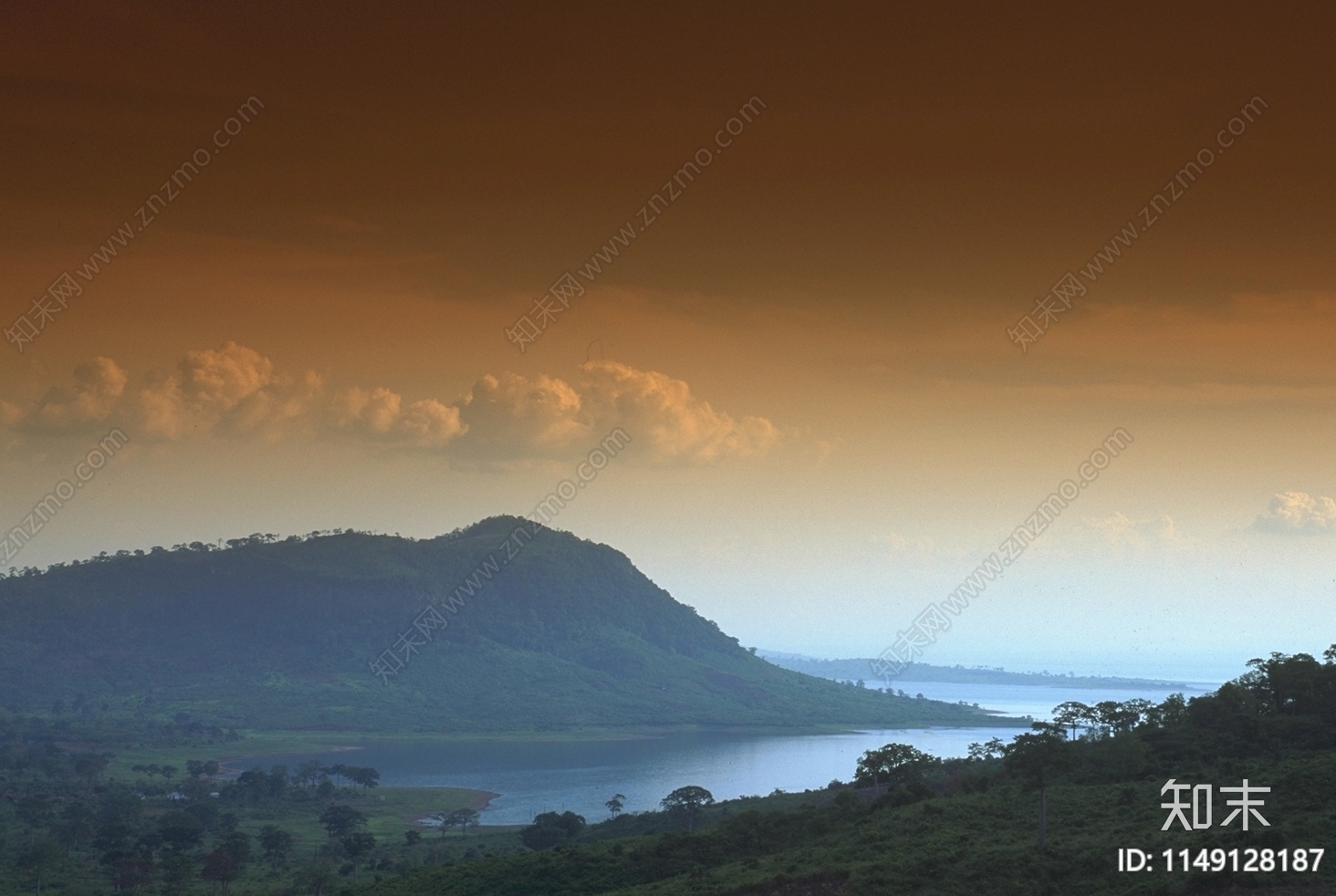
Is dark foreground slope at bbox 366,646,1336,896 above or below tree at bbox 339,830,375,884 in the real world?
above

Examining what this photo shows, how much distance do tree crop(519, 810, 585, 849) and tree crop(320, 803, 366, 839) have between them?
68.1 ft

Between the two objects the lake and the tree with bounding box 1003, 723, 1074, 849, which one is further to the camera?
the lake

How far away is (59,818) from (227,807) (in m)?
17.2

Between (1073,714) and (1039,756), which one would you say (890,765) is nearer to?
(1073,714)

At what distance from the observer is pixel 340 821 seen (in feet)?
326

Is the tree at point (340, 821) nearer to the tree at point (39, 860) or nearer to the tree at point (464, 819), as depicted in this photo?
the tree at point (464, 819)

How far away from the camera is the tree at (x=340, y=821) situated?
98375 millimetres

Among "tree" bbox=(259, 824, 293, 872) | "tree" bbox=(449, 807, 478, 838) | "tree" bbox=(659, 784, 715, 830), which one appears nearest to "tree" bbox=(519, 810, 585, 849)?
"tree" bbox=(659, 784, 715, 830)

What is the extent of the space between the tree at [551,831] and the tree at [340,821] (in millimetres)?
20766

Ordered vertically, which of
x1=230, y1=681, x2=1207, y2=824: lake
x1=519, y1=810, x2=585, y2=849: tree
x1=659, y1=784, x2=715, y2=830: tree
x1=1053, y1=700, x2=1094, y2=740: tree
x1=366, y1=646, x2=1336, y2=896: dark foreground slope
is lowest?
x1=230, y1=681, x2=1207, y2=824: lake

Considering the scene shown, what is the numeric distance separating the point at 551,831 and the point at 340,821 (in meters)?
26.1

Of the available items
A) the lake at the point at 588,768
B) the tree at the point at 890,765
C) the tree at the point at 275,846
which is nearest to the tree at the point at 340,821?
the tree at the point at 275,846

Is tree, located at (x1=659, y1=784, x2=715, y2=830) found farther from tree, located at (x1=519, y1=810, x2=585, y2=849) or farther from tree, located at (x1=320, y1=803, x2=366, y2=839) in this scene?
tree, located at (x1=320, y1=803, x2=366, y2=839)

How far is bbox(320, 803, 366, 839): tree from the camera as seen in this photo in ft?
323
